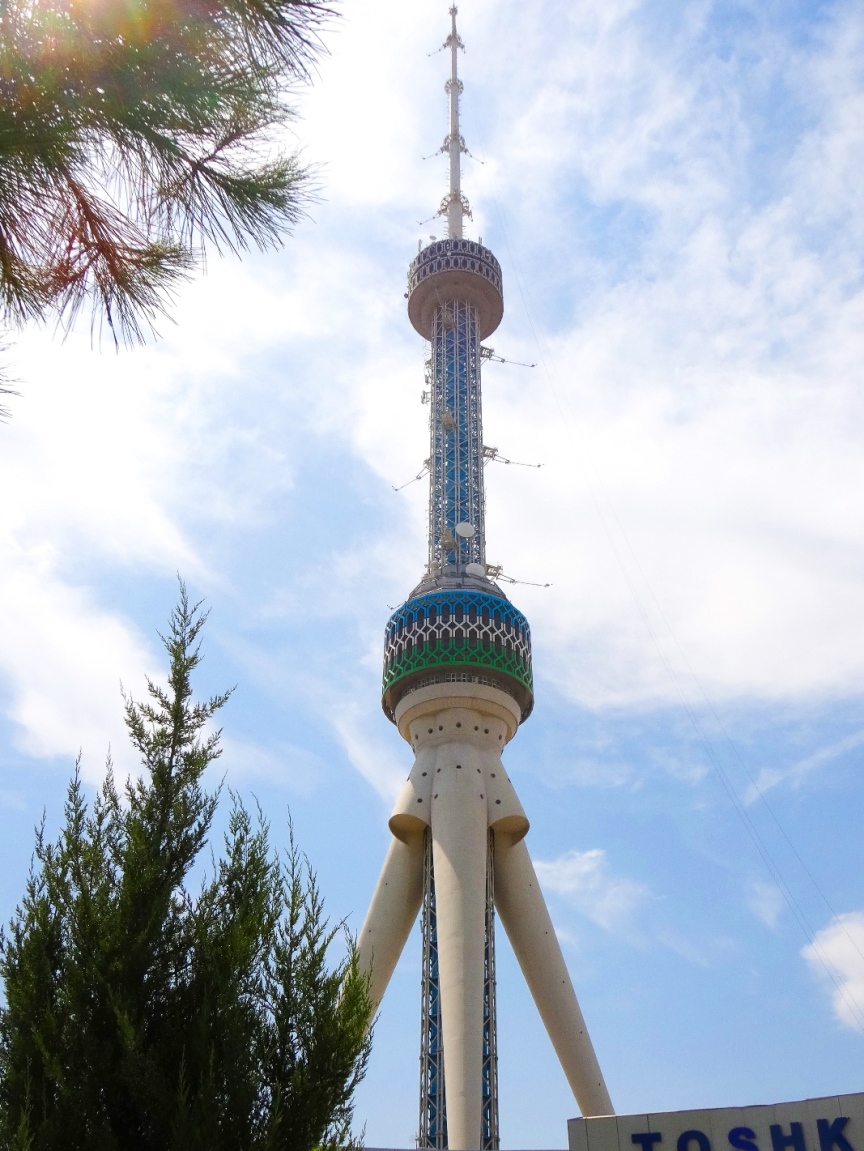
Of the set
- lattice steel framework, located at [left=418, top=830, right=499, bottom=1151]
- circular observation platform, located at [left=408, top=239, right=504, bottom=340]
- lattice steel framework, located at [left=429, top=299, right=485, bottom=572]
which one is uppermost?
circular observation platform, located at [left=408, top=239, right=504, bottom=340]

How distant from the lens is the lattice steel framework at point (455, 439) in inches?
1340

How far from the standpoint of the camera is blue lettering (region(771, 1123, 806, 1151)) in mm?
13789

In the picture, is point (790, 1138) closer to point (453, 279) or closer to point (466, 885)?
point (466, 885)

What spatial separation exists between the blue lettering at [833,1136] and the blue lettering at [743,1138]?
2.79 ft

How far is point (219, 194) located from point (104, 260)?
1019 mm

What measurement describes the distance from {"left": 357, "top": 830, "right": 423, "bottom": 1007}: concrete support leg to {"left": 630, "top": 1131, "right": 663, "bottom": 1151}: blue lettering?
13.5 metres

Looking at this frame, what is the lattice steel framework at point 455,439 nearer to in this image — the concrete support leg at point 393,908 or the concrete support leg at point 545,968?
the concrete support leg at point 393,908

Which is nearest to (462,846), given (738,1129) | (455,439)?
(738,1129)

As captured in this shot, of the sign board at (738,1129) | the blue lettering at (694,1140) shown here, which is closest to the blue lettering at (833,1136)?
the sign board at (738,1129)

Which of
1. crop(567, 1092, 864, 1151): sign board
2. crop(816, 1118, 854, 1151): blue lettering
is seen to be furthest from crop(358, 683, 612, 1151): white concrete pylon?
crop(816, 1118, 854, 1151): blue lettering

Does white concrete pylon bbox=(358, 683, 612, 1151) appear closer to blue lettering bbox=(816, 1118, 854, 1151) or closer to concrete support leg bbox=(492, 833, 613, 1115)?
concrete support leg bbox=(492, 833, 613, 1115)

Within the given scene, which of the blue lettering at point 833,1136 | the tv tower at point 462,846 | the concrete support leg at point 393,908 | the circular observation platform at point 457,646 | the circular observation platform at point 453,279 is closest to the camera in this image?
the blue lettering at point 833,1136

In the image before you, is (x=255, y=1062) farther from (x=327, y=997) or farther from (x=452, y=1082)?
(x=452, y=1082)

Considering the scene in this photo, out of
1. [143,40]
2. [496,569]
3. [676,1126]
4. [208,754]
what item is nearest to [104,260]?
[143,40]
